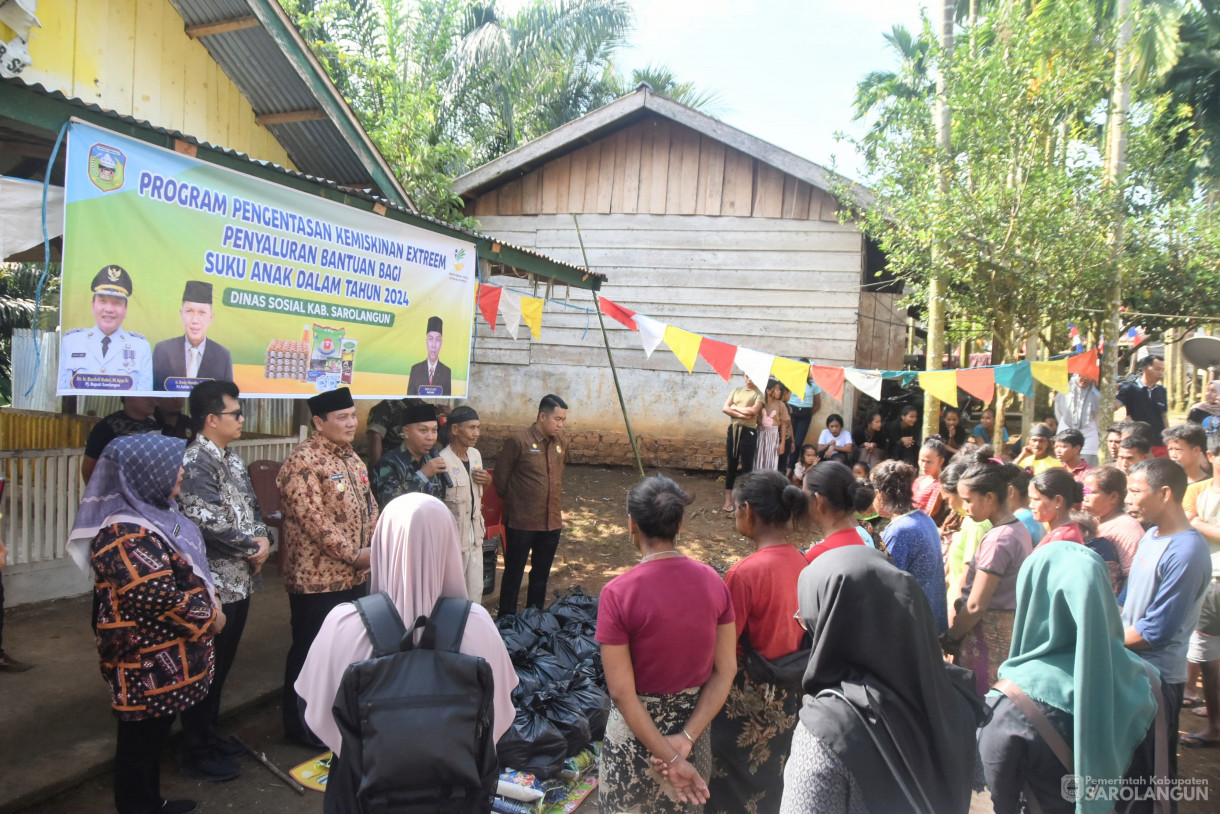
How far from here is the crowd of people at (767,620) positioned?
2.06 m

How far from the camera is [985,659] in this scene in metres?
3.58

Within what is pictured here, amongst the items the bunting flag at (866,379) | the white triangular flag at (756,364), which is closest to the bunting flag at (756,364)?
the white triangular flag at (756,364)

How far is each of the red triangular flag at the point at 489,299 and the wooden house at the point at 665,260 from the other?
13.2ft

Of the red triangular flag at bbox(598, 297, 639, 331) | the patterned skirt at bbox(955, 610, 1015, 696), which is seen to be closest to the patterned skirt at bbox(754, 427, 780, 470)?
the red triangular flag at bbox(598, 297, 639, 331)

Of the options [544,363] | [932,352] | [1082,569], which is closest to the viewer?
[1082,569]

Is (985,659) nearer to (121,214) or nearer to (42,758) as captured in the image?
(42,758)

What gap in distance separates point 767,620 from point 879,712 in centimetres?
78

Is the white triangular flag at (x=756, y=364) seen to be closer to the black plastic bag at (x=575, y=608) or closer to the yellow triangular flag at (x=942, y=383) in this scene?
the yellow triangular flag at (x=942, y=383)

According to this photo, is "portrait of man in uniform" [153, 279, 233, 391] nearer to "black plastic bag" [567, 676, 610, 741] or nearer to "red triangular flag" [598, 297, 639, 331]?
"black plastic bag" [567, 676, 610, 741]

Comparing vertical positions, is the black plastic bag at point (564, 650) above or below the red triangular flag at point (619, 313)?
below

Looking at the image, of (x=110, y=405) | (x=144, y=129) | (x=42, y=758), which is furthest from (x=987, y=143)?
(x=42, y=758)

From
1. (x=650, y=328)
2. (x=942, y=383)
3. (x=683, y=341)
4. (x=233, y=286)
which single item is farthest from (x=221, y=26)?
(x=942, y=383)

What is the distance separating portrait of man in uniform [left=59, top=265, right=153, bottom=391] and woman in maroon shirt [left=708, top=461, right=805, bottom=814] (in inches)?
118

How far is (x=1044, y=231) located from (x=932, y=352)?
6.24 ft
